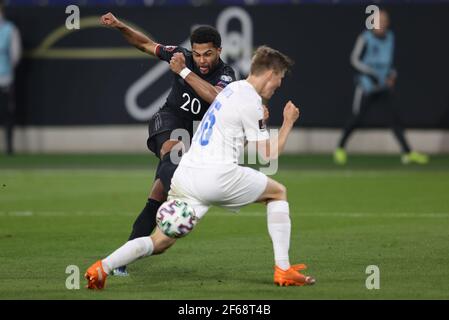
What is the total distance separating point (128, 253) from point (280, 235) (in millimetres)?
1181

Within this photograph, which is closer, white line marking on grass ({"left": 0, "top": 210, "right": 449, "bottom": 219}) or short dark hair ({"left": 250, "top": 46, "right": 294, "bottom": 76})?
→ short dark hair ({"left": 250, "top": 46, "right": 294, "bottom": 76})

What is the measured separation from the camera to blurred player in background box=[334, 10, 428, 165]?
20047 mm

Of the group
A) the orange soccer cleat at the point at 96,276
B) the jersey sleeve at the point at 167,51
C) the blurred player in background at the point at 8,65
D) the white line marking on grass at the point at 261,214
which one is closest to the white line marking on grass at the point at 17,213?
the white line marking on grass at the point at 261,214

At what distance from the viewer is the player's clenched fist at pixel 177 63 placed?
951cm

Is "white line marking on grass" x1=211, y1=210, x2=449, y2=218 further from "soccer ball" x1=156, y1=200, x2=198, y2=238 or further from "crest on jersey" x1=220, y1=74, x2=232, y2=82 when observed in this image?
"soccer ball" x1=156, y1=200, x2=198, y2=238

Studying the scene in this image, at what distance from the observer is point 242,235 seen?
1224 cm

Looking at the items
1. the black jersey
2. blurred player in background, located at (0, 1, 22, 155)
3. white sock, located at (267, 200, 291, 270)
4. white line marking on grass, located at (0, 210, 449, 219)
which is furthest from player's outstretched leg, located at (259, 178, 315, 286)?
blurred player in background, located at (0, 1, 22, 155)

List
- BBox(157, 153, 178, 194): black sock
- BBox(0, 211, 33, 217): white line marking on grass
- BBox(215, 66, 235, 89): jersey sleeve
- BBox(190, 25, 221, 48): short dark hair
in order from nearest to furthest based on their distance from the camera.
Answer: BBox(157, 153, 178, 194): black sock, BBox(190, 25, 221, 48): short dark hair, BBox(215, 66, 235, 89): jersey sleeve, BBox(0, 211, 33, 217): white line marking on grass

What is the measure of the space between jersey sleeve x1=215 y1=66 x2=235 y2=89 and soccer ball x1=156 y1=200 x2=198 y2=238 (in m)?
1.53

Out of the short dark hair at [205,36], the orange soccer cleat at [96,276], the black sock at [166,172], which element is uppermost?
the short dark hair at [205,36]

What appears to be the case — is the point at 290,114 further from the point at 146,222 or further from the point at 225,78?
the point at 146,222

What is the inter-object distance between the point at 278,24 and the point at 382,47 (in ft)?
8.16

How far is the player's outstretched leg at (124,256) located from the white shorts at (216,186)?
0.35 m

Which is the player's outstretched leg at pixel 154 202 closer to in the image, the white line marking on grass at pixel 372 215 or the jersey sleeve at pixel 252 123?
the jersey sleeve at pixel 252 123
